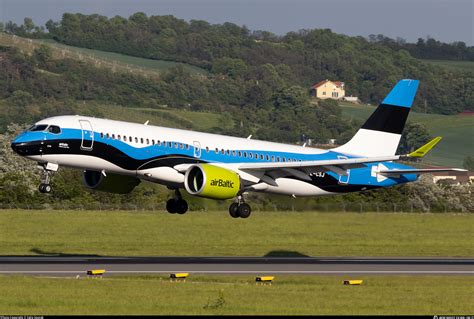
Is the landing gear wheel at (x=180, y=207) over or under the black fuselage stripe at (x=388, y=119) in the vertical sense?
under

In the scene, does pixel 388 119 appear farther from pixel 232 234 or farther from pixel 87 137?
pixel 87 137

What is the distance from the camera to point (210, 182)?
6281 cm

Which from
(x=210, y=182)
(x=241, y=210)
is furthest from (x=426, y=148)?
(x=210, y=182)

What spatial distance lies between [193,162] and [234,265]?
247 inches

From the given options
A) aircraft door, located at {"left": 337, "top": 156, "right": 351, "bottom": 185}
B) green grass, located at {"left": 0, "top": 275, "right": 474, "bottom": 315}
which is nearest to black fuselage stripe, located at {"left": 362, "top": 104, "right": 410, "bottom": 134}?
aircraft door, located at {"left": 337, "top": 156, "right": 351, "bottom": 185}

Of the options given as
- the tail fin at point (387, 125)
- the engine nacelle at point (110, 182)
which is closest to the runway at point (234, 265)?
the engine nacelle at point (110, 182)

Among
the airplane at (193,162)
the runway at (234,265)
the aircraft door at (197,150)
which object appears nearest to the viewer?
the runway at (234,265)

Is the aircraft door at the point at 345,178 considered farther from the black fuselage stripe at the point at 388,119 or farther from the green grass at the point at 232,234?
the green grass at the point at 232,234

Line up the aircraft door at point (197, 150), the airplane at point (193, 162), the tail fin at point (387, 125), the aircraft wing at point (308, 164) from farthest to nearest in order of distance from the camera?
the tail fin at point (387, 125) < the aircraft wing at point (308, 164) < the aircraft door at point (197, 150) < the airplane at point (193, 162)

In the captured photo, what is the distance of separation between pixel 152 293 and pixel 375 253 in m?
35.1

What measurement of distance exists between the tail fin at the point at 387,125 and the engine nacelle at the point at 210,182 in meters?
15.5

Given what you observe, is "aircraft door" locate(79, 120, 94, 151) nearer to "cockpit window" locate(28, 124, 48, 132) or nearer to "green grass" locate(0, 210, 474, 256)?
"cockpit window" locate(28, 124, 48, 132)

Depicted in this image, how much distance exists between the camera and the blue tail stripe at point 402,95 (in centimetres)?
7881

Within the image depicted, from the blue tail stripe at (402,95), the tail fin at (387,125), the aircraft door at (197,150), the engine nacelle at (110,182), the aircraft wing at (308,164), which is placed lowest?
the engine nacelle at (110,182)
